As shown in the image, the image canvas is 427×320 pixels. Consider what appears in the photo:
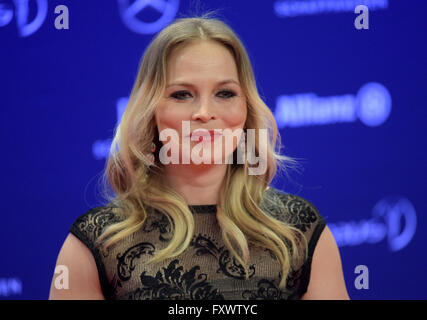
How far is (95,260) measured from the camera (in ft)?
4.40

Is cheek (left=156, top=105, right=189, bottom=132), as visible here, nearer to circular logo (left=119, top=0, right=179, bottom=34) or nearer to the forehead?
the forehead

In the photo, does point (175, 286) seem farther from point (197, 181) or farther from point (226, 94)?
point (226, 94)

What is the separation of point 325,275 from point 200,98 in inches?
22.2

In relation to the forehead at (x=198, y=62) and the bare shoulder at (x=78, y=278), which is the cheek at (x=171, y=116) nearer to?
the forehead at (x=198, y=62)

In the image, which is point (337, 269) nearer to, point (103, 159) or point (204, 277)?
point (204, 277)

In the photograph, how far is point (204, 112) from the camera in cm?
132

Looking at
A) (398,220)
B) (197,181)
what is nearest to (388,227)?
(398,220)

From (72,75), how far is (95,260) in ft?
2.96

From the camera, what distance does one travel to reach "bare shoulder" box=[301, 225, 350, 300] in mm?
1421

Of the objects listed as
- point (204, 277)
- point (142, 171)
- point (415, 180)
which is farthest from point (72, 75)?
point (415, 180)

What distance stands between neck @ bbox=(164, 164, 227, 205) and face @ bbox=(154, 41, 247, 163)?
0.12ft

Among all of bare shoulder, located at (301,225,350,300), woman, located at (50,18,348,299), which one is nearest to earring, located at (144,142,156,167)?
woman, located at (50,18,348,299)

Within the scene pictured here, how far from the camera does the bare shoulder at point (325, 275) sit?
142cm
